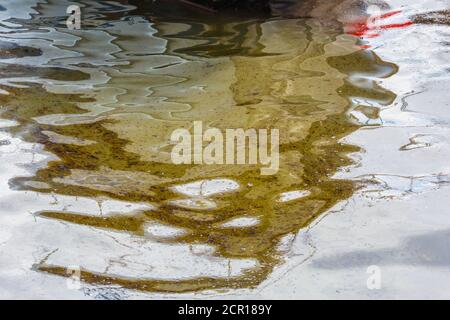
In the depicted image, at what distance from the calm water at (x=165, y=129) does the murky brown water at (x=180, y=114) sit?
0.01m

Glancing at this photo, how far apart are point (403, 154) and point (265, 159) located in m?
0.83

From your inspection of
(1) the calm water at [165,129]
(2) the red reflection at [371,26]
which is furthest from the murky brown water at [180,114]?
(2) the red reflection at [371,26]

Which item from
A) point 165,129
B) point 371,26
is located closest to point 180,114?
point 165,129

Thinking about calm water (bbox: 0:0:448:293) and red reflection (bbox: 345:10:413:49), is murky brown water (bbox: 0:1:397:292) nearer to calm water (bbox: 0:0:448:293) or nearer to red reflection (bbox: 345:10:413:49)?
calm water (bbox: 0:0:448:293)

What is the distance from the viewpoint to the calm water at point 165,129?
368 centimetres

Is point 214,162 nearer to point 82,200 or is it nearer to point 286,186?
point 286,186

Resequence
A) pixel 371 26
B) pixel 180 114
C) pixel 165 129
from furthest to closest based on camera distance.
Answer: pixel 371 26 → pixel 180 114 → pixel 165 129

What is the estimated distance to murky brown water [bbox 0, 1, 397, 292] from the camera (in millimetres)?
3879

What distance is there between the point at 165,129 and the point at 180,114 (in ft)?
0.89

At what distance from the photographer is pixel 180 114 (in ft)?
17.2

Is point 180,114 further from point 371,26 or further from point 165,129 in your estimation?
point 371,26

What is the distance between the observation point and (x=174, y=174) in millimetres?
4430

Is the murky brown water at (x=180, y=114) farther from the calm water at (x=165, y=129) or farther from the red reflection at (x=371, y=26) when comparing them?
the red reflection at (x=371, y=26)
